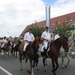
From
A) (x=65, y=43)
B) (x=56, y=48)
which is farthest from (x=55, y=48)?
(x=65, y=43)

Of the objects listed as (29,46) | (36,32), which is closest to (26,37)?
(29,46)

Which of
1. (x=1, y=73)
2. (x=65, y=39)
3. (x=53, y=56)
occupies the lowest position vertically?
(x=1, y=73)

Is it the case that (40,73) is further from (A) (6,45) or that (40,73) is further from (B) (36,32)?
(B) (36,32)

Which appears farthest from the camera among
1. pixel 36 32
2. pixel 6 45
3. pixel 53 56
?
pixel 36 32

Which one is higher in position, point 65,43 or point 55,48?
point 65,43

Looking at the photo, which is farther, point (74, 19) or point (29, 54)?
point (74, 19)

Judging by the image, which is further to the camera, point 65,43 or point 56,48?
point 56,48

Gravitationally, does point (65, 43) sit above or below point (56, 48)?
above

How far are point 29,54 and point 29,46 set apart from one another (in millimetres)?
447

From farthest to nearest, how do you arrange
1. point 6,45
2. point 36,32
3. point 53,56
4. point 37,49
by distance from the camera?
point 36,32
point 6,45
point 53,56
point 37,49

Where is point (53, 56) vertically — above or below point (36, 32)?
below

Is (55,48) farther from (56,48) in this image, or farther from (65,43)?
(65,43)

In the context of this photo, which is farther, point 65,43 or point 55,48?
point 55,48

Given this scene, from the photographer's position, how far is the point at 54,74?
9930 mm
